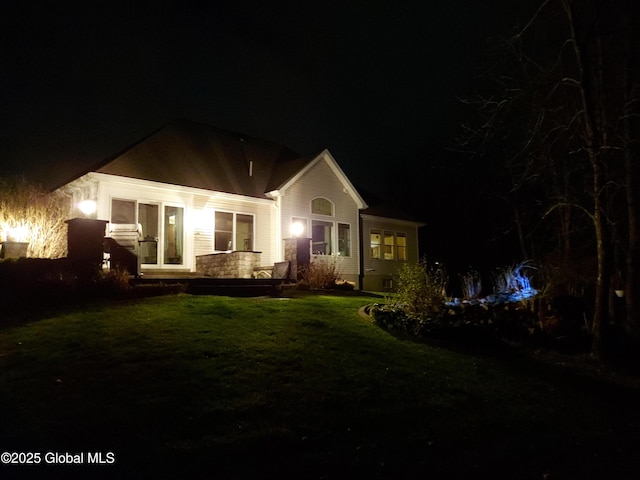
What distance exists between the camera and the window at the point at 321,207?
20156 mm

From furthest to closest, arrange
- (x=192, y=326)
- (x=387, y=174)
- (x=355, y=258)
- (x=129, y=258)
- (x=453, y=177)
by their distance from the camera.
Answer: (x=387, y=174)
(x=453, y=177)
(x=355, y=258)
(x=129, y=258)
(x=192, y=326)

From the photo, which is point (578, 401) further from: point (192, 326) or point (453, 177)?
point (453, 177)

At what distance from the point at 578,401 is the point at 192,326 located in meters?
5.51

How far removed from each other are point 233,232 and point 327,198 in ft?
14.3

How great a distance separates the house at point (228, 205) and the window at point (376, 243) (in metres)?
0.05

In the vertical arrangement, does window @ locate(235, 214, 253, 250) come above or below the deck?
above

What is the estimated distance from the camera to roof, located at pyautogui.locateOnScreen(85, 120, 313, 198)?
16516 millimetres

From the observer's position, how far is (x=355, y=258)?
21594 mm

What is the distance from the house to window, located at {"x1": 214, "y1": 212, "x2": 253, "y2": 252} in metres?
0.04

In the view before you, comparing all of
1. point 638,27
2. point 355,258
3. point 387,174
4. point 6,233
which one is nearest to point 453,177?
point 387,174

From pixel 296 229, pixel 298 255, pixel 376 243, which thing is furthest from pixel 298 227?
pixel 376 243

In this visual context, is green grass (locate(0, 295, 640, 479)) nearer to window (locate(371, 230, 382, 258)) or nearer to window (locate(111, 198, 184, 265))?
window (locate(111, 198, 184, 265))

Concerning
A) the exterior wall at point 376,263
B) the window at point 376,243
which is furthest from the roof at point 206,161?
the window at point 376,243

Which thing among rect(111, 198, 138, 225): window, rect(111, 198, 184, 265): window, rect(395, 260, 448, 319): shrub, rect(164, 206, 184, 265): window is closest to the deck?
rect(111, 198, 184, 265): window
